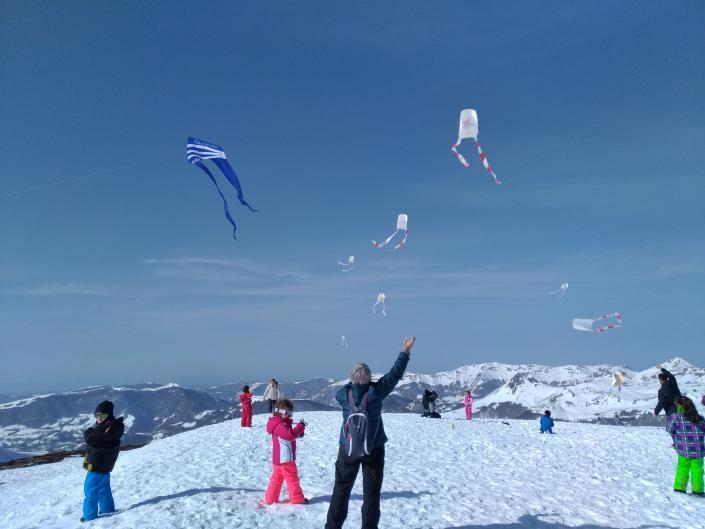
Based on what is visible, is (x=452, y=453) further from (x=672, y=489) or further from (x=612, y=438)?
(x=612, y=438)

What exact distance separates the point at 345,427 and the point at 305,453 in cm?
1090

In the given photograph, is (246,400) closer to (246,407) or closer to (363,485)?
(246,407)

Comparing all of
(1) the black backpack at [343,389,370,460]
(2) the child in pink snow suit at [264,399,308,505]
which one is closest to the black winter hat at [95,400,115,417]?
(2) the child in pink snow suit at [264,399,308,505]

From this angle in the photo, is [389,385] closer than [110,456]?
Yes

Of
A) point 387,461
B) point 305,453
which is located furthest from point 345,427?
point 305,453

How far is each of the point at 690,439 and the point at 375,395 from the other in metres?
9.68

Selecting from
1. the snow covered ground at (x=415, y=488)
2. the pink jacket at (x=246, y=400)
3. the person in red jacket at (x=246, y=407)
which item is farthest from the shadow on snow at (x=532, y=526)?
the pink jacket at (x=246, y=400)

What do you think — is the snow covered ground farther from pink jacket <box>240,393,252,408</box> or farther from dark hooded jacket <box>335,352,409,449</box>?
pink jacket <box>240,393,252,408</box>

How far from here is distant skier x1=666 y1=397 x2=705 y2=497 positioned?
12.3m

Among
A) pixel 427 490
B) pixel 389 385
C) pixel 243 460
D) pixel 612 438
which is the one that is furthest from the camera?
pixel 612 438

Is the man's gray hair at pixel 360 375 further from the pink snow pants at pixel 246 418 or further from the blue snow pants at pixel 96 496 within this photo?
the pink snow pants at pixel 246 418

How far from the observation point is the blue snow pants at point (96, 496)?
10031 millimetres

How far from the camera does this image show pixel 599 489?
1364 cm

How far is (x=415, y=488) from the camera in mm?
12859
